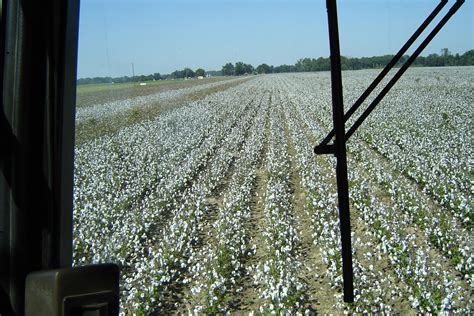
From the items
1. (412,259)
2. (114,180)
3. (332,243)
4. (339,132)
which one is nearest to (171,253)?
(332,243)

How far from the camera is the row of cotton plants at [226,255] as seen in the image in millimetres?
3566

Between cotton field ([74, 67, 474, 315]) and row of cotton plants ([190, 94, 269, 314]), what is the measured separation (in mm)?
15

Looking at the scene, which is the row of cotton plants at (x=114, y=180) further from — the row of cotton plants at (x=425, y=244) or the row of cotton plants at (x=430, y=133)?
the row of cotton plants at (x=430, y=133)

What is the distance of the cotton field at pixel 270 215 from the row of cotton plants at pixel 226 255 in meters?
0.01

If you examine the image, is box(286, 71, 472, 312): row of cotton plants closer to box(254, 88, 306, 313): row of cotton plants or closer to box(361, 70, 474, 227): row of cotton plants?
box(361, 70, 474, 227): row of cotton plants

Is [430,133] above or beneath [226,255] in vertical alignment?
above

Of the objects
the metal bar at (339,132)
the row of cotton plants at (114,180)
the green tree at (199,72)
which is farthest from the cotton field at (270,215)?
the metal bar at (339,132)

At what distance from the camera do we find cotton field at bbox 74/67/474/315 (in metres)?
1.33

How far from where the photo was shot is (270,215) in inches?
206

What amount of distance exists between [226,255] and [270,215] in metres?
1.18

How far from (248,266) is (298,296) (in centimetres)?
72

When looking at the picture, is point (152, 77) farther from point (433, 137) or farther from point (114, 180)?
point (433, 137)

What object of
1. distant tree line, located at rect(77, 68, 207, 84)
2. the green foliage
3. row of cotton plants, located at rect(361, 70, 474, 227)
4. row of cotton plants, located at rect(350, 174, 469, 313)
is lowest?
row of cotton plants, located at rect(350, 174, 469, 313)

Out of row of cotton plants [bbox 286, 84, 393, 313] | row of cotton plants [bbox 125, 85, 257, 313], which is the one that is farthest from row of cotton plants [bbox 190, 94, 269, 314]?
row of cotton plants [bbox 286, 84, 393, 313]
